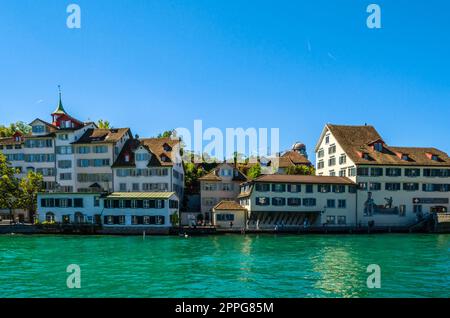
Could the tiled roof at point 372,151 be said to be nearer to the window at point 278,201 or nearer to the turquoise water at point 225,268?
the window at point 278,201

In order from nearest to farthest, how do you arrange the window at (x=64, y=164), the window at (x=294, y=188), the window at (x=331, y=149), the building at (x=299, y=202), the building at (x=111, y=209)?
the building at (x=111, y=209), the building at (x=299, y=202), the window at (x=294, y=188), the window at (x=64, y=164), the window at (x=331, y=149)

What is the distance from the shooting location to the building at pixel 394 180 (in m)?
56.3

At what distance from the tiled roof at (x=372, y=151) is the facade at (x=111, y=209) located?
2866 centimetres

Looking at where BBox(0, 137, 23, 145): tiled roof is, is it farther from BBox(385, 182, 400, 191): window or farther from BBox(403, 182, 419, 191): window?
BBox(403, 182, 419, 191): window

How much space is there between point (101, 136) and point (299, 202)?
1304 inches

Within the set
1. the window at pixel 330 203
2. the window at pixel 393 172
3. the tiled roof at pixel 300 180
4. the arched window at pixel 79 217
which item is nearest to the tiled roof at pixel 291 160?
the tiled roof at pixel 300 180

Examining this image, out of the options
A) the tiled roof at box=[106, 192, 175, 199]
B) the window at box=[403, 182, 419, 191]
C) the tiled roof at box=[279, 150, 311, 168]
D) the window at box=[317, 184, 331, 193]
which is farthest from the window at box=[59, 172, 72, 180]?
the window at box=[403, 182, 419, 191]

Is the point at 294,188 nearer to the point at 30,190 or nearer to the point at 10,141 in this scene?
the point at 30,190

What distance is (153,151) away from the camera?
59.8m

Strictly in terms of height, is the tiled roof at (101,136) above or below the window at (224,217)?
above

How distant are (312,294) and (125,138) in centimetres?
5067
